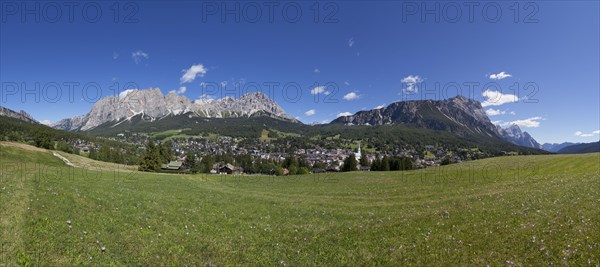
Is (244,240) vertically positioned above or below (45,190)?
below

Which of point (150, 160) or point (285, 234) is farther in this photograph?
point (150, 160)

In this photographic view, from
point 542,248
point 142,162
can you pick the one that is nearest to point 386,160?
point 142,162

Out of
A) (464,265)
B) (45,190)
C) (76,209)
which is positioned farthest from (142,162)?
(464,265)

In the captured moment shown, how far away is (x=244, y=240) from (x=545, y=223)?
566 inches

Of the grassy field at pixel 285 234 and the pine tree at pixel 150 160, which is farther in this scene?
the pine tree at pixel 150 160

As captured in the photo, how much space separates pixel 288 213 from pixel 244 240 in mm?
7435

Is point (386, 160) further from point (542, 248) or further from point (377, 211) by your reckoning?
point (542, 248)

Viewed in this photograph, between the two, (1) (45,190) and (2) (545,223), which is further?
(1) (45,190)

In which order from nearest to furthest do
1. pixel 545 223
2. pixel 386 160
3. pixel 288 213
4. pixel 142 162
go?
pixel 545 223, pixel 288 213, pixel 142 162, pixel 386 160

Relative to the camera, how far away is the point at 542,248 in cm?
1046

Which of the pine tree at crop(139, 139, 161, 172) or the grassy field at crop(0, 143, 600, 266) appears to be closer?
the grassy field at crop(0, 143, 600, 266)

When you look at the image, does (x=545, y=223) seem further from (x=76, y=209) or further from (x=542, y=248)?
(x=76, y=209)

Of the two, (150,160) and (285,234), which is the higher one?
(285,234)

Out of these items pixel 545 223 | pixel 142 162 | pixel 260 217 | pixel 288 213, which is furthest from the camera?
pixel 142 162
